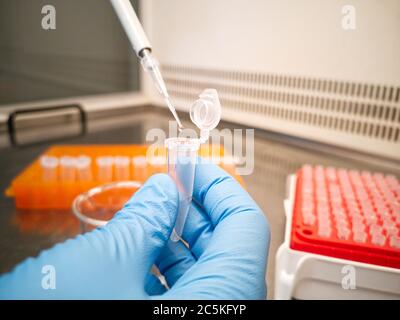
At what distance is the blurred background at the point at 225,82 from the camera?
39.0 inches

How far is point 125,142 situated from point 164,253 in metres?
0.86

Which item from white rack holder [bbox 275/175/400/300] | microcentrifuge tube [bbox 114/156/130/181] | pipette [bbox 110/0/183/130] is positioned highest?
pipette [bbox 110/0/183/130]

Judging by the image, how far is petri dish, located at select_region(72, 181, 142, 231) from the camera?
0.75 metres

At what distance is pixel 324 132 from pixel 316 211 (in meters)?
0.55

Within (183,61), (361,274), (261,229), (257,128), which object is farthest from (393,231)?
(183,61)

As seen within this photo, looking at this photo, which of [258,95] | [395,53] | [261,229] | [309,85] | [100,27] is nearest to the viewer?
[261,229]

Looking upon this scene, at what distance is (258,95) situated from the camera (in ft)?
4.33

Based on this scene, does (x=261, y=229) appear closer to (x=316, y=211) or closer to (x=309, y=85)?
(x=316, y=211)

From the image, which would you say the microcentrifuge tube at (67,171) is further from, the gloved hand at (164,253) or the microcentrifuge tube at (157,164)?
the gloved hand at (164,253)

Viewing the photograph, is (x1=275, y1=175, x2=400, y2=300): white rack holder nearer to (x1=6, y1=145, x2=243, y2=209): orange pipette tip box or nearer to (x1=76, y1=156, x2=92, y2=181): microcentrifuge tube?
(x1=6, y1=145, x2=243, y2=209): orange pipette tip box

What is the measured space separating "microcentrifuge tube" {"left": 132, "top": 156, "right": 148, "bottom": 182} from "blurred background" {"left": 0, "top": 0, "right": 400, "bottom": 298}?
8.7 inches

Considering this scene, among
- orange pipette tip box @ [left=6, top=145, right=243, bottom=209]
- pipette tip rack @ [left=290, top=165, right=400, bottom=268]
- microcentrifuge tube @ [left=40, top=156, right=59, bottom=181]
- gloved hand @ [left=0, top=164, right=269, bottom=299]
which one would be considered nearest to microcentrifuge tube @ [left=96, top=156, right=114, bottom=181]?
orange pipette tip box @ [left=6, top=145, right=243, bottom=209]

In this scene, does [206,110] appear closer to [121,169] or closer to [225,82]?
[121,169]

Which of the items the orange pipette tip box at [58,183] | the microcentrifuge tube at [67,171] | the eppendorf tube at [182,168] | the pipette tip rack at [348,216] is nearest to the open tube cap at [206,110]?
the eppendorf tube at [182,168]
